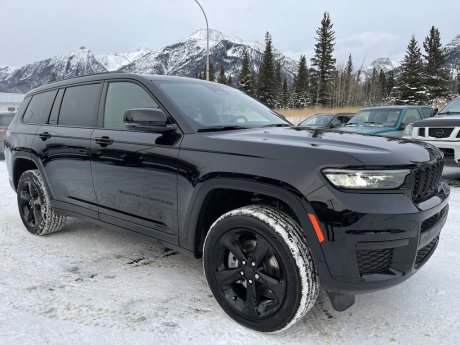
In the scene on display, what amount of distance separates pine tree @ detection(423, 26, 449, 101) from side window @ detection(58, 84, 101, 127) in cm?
4676

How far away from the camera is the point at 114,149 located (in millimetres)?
3152

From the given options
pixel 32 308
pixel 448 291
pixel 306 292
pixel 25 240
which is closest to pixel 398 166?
pixel 306 292

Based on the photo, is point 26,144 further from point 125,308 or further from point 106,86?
point 125,308

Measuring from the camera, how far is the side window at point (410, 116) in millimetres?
9647

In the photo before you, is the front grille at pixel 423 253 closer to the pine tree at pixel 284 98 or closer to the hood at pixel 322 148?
the hood at pixel 322 148

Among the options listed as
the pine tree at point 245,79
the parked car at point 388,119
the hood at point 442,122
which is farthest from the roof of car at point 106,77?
the pine tree at point 245,79

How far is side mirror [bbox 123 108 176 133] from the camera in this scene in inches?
106

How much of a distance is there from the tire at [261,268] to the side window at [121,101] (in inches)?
50.7

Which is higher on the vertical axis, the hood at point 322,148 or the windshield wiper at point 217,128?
the windshield wiper at point 217,128

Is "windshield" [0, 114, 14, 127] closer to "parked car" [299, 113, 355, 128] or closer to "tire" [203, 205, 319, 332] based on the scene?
"parked car" [299, 113, 355, 128]

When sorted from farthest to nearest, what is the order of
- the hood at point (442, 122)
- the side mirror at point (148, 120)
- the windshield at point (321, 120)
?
the windshield at point (321, 120), the hood at point (442, 122), the side mirror at point (148, 120)

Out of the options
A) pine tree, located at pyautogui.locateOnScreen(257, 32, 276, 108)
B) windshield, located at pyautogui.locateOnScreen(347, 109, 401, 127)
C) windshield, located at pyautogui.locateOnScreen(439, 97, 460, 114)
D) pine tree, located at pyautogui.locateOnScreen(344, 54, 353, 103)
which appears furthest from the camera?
pine tree, located at pyautogui.locateOnScreen(257, 32, 276, 108)

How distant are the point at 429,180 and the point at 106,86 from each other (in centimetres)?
266

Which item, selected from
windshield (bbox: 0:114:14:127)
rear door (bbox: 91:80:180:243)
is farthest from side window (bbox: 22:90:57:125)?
windshield (bbox: 0:114:14:127)
